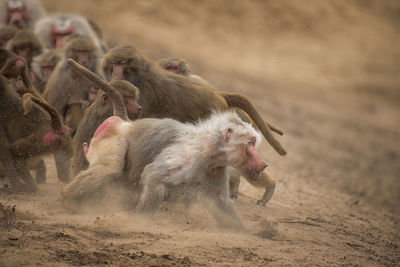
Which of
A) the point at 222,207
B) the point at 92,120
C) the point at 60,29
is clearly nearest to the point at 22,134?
the point at 92,120

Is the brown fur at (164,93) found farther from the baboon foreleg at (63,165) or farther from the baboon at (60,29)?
the baboon at (60,29)

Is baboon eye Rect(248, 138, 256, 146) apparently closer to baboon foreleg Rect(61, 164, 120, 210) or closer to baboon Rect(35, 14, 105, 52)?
baboon foreleg Rect(61, 164, 120, 210)

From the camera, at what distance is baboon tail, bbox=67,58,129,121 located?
10.9 ft

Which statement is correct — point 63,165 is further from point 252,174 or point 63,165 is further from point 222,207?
point 252,174

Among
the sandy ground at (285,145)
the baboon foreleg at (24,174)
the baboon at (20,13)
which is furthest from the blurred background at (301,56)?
the baboon foreleg at (24,174)

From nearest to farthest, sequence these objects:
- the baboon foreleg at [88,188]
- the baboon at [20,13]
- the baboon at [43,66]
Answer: the baboon foreleg at [88,188] → the baboon at [43,66] → the baboon at [20,13]

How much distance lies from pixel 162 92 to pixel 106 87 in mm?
532

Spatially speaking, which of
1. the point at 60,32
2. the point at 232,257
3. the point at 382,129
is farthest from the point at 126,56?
the point at 382,129

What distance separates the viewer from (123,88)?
3557mm

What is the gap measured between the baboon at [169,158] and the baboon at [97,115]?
0.21 meters

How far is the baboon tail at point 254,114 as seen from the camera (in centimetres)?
379

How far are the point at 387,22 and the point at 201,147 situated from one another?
34.1 feet

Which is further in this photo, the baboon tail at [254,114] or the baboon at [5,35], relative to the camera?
the baboon at [5,35]

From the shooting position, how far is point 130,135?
10.9ft
